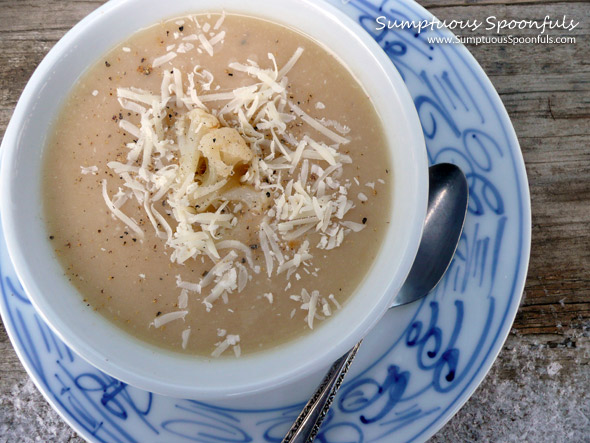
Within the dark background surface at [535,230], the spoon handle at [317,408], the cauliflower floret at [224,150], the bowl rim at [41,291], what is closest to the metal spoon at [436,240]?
the spoon handle at [317,408]

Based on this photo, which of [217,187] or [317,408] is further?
[317,408]

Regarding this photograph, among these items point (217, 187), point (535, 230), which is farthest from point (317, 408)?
point (535, 230)

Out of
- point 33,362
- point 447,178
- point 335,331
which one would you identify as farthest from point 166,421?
point 447,178

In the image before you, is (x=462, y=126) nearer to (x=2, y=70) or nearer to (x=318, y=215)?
(x=318, y=215)

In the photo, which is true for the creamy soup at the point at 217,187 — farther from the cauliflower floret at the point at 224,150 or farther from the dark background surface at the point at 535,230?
the dark background surface at the point at 535,230

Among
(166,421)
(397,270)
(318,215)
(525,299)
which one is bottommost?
(166,421)

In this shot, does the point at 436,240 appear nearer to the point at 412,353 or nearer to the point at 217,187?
the point at 412,353
